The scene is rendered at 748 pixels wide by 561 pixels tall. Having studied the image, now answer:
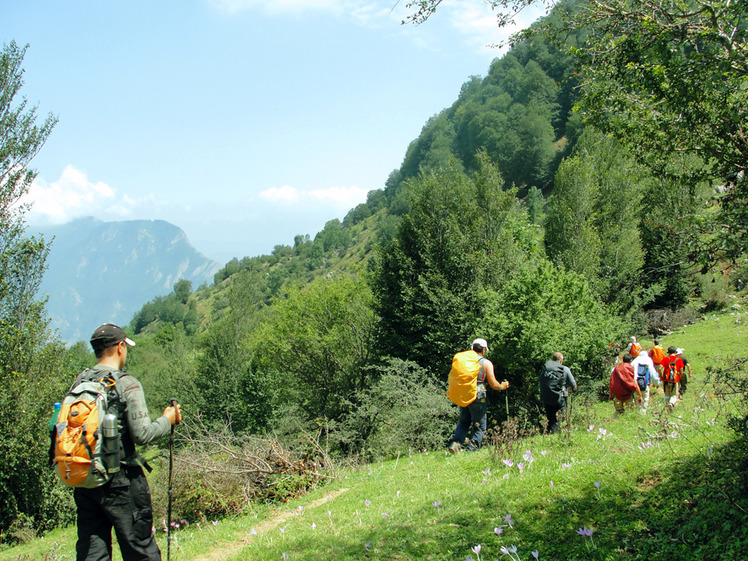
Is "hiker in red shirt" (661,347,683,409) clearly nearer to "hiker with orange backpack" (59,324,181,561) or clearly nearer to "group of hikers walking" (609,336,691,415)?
"group of hikers walking" (609,336,691,415)

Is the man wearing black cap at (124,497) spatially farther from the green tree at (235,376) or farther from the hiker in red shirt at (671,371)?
the green tree at (235,376)

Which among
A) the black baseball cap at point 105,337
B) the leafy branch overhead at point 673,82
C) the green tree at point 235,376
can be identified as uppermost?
the leafy branch overhead at point 673,82

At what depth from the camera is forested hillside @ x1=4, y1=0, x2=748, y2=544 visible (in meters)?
5.70

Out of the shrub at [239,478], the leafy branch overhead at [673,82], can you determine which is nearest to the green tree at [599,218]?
the leafy branch overhead at [673,82]

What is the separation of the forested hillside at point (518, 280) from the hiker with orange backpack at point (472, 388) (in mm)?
842

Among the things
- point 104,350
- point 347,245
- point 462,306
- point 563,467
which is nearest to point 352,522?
point 563,467

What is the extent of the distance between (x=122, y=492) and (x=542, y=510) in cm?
399

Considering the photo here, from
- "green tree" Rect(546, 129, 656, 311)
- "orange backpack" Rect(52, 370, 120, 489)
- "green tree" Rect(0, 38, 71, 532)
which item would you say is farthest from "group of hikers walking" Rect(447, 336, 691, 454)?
"green tree" Rect(546, 129, 656, 311)

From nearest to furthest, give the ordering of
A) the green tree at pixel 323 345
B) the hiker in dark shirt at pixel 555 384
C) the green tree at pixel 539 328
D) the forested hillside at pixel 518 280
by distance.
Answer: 1. the forested hillside at pixel 518 280
2. the hiker in dark shirt at pixel 555 384
3. the green tree at pixel 539 328
4. the green tree at pixel 323 345

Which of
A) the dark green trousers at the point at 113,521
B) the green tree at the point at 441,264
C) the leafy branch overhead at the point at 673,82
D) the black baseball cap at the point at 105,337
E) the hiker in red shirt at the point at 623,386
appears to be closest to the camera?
the dark green trousers at the point at 113,521

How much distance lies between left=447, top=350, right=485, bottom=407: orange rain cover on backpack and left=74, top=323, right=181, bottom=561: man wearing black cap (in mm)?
5650

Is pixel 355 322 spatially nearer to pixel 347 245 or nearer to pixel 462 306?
pixel 462 306

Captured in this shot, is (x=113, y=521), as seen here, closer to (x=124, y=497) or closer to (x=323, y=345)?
(x=124, y=497)

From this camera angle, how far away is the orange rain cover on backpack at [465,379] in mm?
8719
